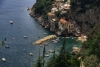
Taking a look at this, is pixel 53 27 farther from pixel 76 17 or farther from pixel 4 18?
pixel 4 18

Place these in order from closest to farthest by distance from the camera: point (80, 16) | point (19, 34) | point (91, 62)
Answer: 1. point (91, 62)
2. point (19, 34)
3. point (80, 16)

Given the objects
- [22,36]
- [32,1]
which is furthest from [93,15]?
[32,1]

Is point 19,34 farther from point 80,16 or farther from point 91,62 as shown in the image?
point 91,62

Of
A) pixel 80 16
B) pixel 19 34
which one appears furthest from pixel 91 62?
pixel 80 16

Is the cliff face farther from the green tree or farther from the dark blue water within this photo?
the green tree

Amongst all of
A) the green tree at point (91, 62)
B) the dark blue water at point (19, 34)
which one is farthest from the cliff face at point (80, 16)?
the green tree at point (91, 62)

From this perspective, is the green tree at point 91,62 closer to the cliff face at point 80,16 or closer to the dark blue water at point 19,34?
the dark blue water at point 19,34

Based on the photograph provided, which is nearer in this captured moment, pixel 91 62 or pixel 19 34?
pixel 91 62

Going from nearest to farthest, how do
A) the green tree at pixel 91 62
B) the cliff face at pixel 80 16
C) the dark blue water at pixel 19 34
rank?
the green tree at pixel 91 62
the dark blue water at pixel 19 34
the cliff face at pixel 80 16

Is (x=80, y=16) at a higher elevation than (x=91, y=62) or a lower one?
lower

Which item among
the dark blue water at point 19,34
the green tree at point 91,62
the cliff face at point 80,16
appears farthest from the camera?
the cliff face at point 80,16
